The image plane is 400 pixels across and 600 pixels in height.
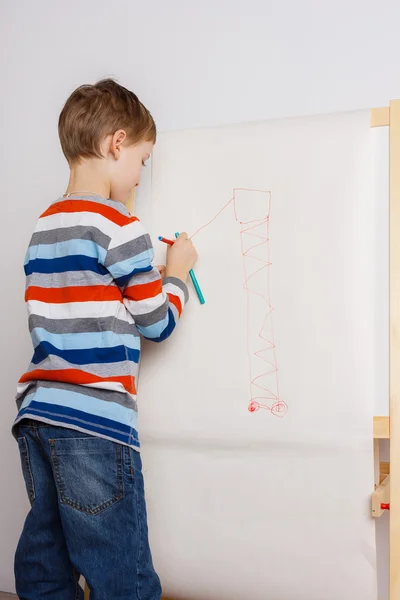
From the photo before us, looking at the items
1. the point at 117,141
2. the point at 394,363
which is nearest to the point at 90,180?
the point at 117,141

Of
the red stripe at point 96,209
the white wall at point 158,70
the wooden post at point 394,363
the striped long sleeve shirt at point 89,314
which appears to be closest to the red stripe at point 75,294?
the striped long sleeve shirt at point 89,314

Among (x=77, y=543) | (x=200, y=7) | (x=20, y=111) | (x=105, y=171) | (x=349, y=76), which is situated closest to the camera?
(x=77, y=543)

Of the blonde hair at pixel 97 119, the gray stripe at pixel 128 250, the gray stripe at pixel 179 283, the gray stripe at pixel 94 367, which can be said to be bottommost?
the gray stripe at pixel 94 367

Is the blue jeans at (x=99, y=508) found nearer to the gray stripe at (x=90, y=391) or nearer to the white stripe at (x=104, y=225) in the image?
the gray stripe at (x=90, y=391)

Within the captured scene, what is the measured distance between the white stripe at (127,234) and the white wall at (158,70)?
0.50 m

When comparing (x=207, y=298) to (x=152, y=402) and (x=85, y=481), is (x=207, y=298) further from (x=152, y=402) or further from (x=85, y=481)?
(x=85, y=481)

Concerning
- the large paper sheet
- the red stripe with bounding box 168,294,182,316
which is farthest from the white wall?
the red stripe with bounding box 168,294,182,316

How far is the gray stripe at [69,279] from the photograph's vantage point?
41.1 inches

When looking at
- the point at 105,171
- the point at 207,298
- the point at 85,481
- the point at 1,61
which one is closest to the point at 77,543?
the point at 85,481

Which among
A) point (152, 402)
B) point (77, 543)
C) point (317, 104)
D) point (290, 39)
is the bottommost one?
point (77, 543)

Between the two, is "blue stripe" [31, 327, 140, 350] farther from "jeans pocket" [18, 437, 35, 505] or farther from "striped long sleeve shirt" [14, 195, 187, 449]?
"jeans pocket" [18, 437, 35, 505]

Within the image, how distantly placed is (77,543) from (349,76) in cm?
102

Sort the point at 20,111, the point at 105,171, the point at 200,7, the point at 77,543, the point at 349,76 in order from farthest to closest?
the point at 20,111 → the point at 200,7 → the point at 349,76 → the point at 105,171 → the point at 77,543

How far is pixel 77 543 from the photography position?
1.02 m
